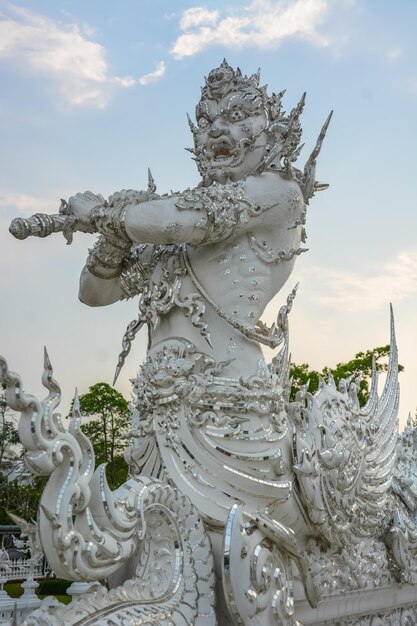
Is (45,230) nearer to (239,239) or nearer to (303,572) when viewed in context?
(239,239)

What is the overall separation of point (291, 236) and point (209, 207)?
0.60m

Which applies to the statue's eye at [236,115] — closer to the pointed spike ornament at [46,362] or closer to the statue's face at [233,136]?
the statue's face at [233,136]

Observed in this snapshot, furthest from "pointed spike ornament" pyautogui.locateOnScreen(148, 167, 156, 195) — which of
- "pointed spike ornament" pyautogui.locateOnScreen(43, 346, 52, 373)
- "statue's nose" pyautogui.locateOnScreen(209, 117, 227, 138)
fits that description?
"pointed spike ornament" pyautogui.locateOnScreen(43, 346, 52, 373)

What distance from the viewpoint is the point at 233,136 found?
3.77m

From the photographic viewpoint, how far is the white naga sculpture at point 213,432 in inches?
105

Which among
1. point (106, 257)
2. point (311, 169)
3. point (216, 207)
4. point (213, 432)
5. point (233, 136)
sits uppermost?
point (233, 136)

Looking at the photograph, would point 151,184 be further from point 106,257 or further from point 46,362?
point 46,362

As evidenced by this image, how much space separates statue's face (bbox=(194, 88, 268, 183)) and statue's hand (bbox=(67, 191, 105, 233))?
2.08 ft

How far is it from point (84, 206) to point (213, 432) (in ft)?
3.92

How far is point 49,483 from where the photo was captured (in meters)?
2.57

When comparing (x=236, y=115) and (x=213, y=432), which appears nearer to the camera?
(x=213, y=432)

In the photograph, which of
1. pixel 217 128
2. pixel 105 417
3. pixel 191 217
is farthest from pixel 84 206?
pixel 105 417

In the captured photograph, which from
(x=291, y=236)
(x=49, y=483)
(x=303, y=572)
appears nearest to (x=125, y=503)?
(x=49, y=483)

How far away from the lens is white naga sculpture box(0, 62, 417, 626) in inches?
105
